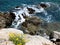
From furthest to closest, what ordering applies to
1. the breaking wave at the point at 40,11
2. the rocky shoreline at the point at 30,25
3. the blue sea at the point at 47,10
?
the blue sea at the point at 47,10 < the breaking wave at the point at 40,11 < the rocky shoreline at the point at 30,25

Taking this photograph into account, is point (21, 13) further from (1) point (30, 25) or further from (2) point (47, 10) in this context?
(1) point (30, 25)

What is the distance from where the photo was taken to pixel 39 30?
1769 cm

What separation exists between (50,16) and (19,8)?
3.31 m

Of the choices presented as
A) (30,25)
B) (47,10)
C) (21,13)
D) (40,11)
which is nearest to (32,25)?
A: (30,25)

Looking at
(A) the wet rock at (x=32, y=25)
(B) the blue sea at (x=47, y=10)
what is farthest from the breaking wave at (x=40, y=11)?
(A) the wet rock at (x=32, y=25)

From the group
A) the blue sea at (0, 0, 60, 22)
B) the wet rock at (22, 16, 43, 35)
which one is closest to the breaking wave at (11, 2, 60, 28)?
the blue sea at (0, 0, 60, 22)

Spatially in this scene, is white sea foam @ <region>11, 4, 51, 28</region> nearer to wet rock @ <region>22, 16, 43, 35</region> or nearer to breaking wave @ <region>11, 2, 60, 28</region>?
breaking wave @ <region>11, 2, 60, 28</region>

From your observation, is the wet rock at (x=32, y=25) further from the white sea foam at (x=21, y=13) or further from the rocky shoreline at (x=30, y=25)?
the white sea foam at (x=21, y=13)

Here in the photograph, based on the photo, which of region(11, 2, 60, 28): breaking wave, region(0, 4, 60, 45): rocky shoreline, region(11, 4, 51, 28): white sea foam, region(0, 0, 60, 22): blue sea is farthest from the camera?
region(0, 0, 60, 22): blue sea

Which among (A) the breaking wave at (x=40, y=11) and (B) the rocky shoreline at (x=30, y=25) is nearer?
(B) the rocky shoreline at (x=30, y=25)

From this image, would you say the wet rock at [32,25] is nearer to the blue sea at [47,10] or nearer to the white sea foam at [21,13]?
the white sea foam at [21,13]

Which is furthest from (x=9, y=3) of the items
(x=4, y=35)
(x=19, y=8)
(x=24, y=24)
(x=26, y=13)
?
(x=4, y=35)

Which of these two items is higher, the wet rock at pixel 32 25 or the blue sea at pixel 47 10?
the wet rock at pixel 32 25

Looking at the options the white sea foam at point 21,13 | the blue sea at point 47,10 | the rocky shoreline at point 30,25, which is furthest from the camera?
the blue sea at point 47,10
